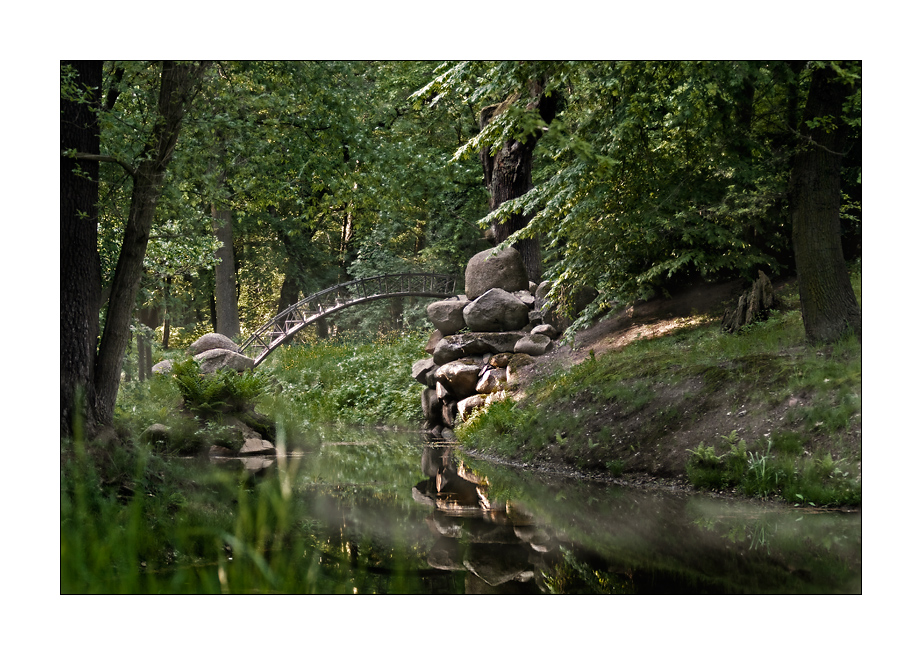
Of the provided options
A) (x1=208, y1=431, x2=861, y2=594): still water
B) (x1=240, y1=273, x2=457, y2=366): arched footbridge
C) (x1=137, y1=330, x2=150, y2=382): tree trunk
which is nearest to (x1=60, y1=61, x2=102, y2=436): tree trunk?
(x1=208, y1=431, x2=861, y2=594): still water

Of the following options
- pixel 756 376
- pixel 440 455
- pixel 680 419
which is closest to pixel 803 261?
pixel 756 376

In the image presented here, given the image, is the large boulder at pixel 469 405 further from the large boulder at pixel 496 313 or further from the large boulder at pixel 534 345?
the large boulder at pixel 496 313

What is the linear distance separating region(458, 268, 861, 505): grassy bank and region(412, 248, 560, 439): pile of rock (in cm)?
184

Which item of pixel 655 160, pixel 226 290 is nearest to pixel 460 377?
pixel 655 160

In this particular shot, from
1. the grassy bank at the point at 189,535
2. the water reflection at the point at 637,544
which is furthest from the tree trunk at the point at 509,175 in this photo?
the water reflection at the point at 637,544

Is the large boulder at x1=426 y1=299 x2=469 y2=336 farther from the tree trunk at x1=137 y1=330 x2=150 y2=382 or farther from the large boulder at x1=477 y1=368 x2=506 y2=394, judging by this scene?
the tree trunk at x1=137 y1=330 x2=150 y2=382

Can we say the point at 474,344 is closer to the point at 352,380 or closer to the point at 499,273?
the point at 499,273

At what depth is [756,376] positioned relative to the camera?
291 inches

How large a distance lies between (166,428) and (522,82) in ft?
21.4

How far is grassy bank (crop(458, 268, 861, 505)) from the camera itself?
19.7 feet

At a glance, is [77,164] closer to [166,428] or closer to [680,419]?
[166,428]

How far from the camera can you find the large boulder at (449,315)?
14562 millimetres

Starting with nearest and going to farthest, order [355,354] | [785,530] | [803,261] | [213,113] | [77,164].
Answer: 1. [785,530]
2. [77,164]
3. [213,113]
4. [803,261]
5. [355,354]

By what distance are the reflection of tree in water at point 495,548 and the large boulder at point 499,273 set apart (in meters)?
7.87
